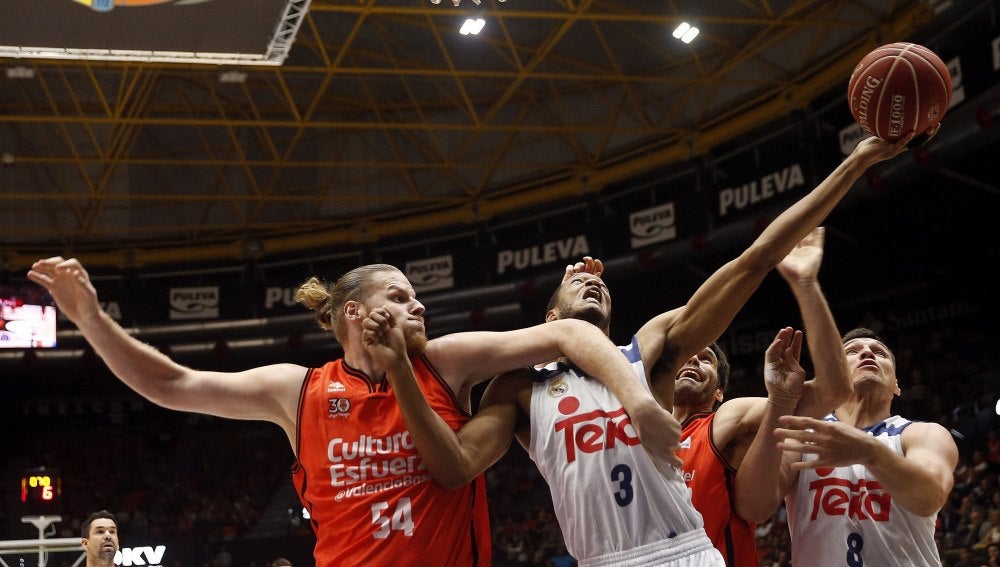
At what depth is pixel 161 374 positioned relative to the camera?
4156 millimetres

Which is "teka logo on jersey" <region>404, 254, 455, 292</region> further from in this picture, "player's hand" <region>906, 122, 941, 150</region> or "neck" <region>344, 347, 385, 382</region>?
"neck" <region>344, 347, 385, 382</region>

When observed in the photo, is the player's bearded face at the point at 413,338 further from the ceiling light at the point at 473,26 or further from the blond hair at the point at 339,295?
the ceiling light at the point at 473,26

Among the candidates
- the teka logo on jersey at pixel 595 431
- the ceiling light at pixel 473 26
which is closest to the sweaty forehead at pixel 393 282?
the teka logo on jersey at pixel 595 431

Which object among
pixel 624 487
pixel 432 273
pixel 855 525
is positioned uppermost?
pixel 432 273

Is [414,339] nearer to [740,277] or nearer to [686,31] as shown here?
[740,277]

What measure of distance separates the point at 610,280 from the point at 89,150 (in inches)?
511

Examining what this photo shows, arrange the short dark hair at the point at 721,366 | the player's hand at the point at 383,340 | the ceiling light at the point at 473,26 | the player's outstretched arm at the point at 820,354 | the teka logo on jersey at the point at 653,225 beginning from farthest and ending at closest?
the teka logo on jersey at the point at 653,225 → the ceiling light at the point at 473,26 → the short dark hair at the point at 721,366 → the player's outstretched arm at the point at 820,354 → the player's hand at the point at 383,340

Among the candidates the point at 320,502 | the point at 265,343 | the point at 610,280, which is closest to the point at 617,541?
the point at 320,502

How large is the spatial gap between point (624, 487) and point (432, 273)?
20.1 metres

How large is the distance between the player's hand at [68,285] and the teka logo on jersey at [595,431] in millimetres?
1804

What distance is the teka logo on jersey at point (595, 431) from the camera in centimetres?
428

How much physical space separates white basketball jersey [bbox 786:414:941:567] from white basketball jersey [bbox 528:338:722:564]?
3.89ft

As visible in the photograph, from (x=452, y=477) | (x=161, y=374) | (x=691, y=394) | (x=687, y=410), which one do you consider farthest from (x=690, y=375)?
(x=161, y=374)

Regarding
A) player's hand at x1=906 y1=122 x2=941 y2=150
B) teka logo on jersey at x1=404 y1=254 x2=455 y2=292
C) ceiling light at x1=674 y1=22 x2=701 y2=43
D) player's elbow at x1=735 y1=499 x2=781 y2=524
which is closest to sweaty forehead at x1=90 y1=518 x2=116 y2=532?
player's elbow at x1=735 y1=499 x2=781 y2=524
